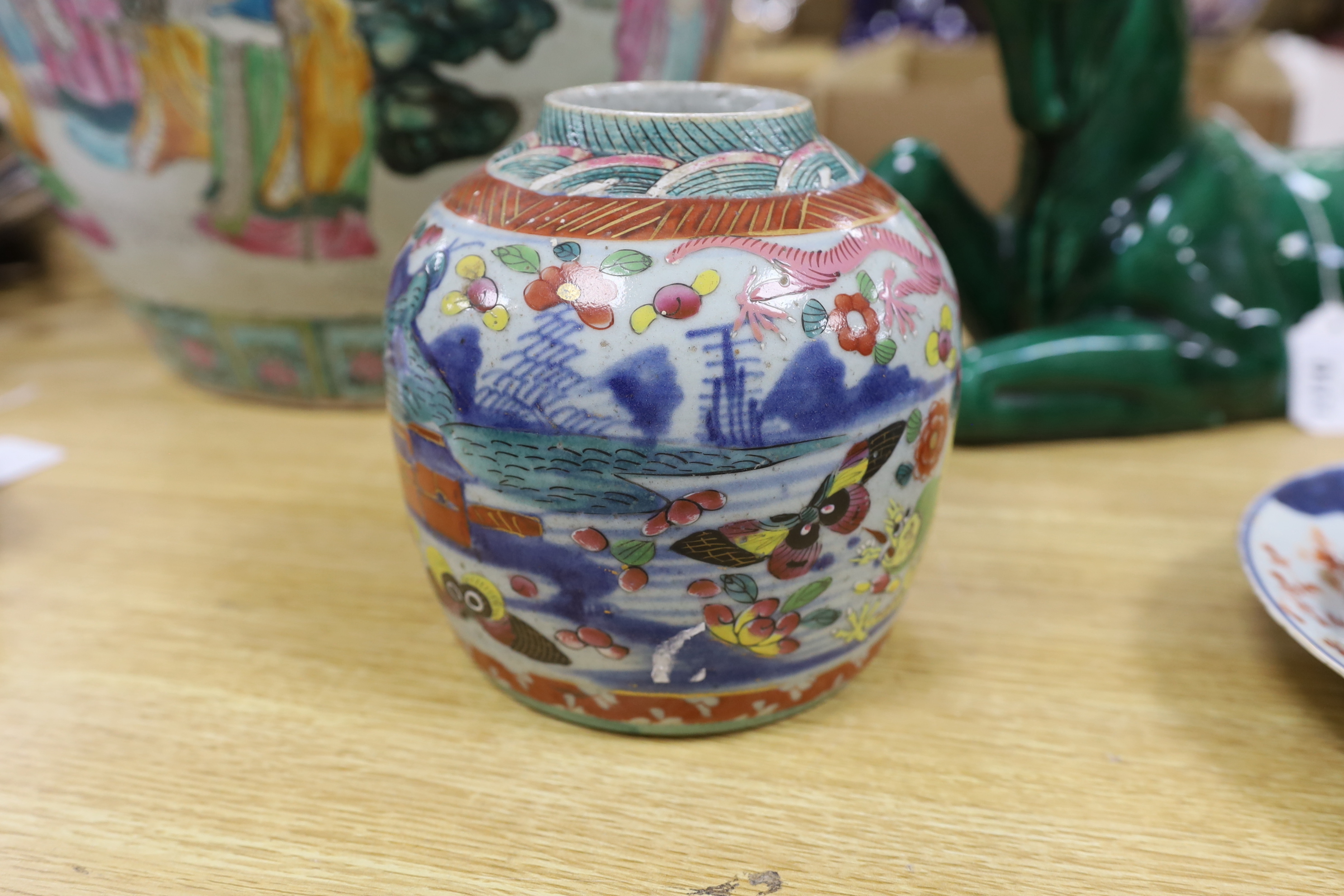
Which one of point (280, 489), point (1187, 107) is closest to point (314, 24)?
point (280, 489)

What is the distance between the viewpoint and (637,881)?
0.50m

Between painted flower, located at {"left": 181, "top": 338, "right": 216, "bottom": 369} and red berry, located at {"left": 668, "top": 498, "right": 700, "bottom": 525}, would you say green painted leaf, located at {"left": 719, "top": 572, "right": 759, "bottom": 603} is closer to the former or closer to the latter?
red berry, located at {"left": 668, "top": 498, "right": 700, "bottom": 525}

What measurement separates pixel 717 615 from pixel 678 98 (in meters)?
0.29

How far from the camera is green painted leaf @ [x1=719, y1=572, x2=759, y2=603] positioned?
513 millimetres

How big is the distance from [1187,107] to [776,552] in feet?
2.43

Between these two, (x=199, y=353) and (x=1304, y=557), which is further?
(x=199, y=353)

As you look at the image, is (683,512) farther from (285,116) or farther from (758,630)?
(285,116)

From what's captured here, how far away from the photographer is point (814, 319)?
1.60ft

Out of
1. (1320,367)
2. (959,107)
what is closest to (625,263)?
(1320,367)

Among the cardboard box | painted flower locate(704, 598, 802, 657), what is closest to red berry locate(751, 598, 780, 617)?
painted flower locate(704, 598, 802, 657)

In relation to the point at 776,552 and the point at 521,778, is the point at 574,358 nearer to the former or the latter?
the point at 776,552

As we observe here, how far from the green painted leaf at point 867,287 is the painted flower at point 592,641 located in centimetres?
20

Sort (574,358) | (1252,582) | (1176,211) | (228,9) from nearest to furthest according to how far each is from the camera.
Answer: (574,358) → (1252,582) → (228,9) → (1176,211)

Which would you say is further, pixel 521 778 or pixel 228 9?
pixel 228 9
